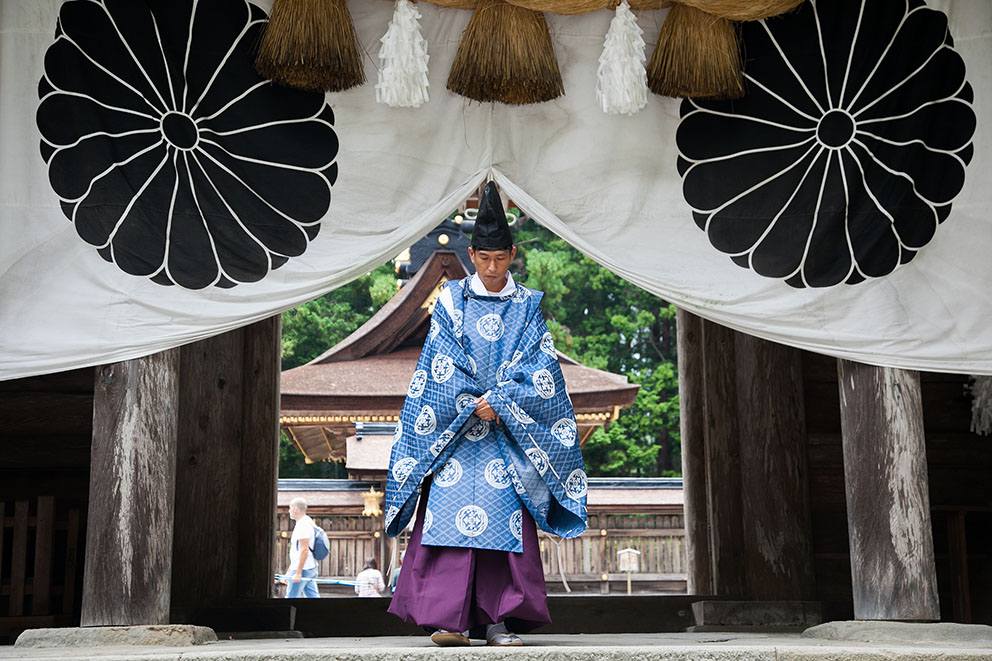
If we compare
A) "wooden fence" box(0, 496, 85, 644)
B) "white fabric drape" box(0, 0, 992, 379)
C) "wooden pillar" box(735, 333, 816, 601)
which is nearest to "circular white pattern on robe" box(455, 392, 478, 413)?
"white fabric drape" box(0, 0, 992, 379)

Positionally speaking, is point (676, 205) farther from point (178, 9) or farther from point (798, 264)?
point (178, 9)

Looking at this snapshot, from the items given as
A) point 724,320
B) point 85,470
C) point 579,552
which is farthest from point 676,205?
point 579,552

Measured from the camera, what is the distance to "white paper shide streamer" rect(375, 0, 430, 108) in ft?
13.8

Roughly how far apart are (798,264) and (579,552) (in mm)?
9888

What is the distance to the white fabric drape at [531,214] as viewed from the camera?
4.27 metres

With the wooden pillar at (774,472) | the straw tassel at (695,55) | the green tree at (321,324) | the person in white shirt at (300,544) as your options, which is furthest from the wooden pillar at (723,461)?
the green tree at (321,324)

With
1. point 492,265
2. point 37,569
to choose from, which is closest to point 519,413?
point 492,265

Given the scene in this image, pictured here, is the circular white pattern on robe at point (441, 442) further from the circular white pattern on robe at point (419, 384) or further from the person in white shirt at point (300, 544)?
the person in white shirt at point (300, 544)

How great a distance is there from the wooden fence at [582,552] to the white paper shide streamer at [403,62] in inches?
388

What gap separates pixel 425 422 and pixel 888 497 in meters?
1.79

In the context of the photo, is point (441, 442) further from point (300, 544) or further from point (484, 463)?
point (300, 544)

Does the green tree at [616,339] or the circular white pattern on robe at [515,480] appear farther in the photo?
the green tree at [616,339]

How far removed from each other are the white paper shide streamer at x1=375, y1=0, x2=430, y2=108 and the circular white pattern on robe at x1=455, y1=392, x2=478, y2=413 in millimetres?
1161

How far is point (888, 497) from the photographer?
4242 mm
